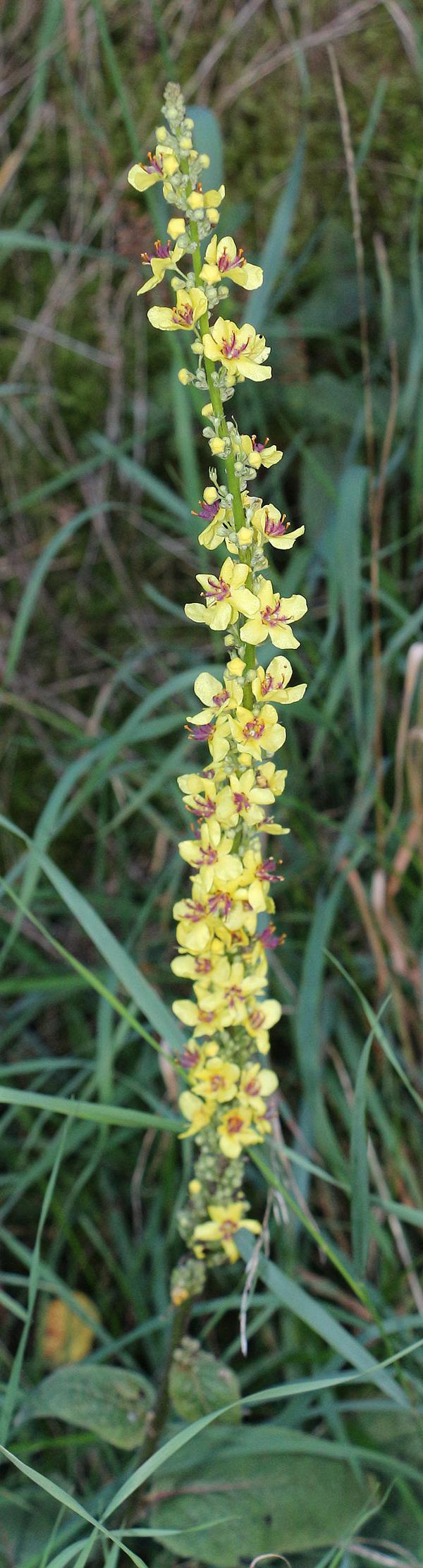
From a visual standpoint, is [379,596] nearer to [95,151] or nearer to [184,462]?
[184,462]

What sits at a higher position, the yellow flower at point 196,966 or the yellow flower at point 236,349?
the yellow flower at point 236,349

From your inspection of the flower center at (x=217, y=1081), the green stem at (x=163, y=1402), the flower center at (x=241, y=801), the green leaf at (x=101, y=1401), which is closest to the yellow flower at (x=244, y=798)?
the flower center at (x=241, y=801)

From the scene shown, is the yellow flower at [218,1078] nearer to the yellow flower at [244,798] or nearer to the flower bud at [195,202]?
the yellow flower at [244,798]

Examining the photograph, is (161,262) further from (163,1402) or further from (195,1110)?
(163,1402)

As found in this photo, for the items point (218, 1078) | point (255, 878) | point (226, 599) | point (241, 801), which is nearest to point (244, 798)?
point (241, 801)

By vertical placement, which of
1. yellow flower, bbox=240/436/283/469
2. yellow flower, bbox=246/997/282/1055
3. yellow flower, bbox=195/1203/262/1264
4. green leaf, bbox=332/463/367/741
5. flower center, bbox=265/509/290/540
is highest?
green leaf, bbox=332/463/367/741

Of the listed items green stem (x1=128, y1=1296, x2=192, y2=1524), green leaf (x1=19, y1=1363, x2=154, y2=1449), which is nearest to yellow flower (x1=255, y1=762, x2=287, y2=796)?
green stem (x1=128, y1=1296, x2=192, y2=1524)

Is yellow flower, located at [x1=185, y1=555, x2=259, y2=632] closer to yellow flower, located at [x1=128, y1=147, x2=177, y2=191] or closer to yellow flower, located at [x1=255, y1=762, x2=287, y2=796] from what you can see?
yellow flower, located at [x1=255, y1=762, x2=287, y2=796]
